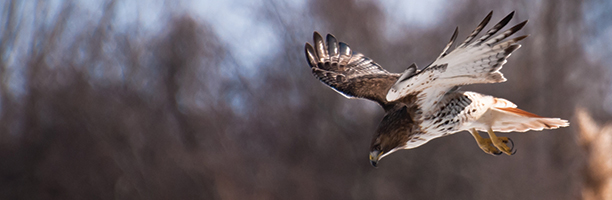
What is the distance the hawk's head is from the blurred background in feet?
9.68

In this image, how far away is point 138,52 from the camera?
14.4 ft

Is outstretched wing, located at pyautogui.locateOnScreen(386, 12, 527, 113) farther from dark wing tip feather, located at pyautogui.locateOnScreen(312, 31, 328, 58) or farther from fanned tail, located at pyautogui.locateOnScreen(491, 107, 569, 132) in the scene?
dark wing tip feather, located at pyautogui.locateOnScreen(312, 31, 328, 58)

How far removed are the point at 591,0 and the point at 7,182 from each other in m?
6.31

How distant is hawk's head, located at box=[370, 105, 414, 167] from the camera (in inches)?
51.0

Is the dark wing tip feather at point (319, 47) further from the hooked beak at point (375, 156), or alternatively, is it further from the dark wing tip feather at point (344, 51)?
the hooked beak at point (375, 156)

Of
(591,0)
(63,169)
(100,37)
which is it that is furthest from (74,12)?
(591,0)

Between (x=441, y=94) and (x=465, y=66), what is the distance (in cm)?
20

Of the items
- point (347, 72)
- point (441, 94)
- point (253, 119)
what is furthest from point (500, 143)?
point (253, 119)

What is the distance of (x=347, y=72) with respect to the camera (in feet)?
5.55

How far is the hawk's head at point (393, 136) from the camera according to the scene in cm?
130

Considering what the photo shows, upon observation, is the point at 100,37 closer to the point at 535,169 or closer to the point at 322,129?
the point at 322,129

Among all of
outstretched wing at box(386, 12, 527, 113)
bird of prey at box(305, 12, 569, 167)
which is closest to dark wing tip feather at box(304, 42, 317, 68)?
bird of prey at box(305, 12, 569, 167)

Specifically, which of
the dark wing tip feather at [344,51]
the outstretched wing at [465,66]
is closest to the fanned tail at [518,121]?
the outstretched wing at [465,66]

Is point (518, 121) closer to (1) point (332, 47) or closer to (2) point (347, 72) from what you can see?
(2) point (347, 72)
